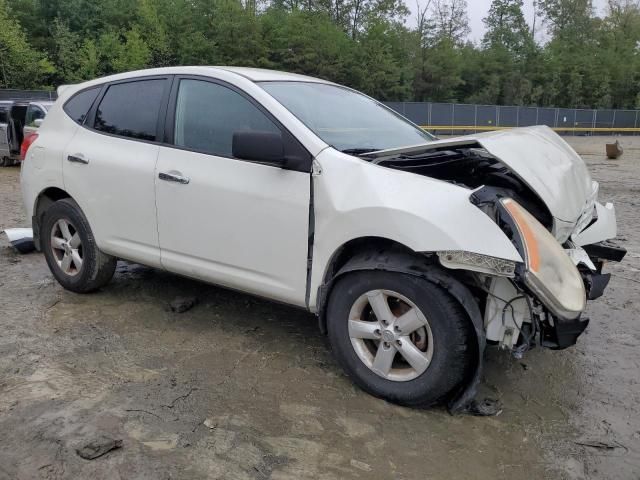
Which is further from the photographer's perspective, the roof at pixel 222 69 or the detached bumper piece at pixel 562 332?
the roof at pixel 222 69

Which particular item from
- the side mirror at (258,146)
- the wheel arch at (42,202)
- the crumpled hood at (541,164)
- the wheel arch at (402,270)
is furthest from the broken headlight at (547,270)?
the wheel arch at (42,202)

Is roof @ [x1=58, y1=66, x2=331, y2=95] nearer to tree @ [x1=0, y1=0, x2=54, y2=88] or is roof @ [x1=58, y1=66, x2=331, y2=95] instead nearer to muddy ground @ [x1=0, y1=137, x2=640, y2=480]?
muddy ground @ [x1=0, y1=137, x2=640, y2=480]

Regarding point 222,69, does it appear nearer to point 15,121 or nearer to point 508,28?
point 15,121

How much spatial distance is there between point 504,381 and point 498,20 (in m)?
70.3

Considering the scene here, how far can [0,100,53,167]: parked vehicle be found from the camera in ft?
41.7

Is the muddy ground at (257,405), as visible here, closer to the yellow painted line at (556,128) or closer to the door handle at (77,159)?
the door handle at (77,159)

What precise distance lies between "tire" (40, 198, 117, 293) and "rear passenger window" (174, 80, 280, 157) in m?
1.20

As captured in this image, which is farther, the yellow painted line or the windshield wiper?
the yellow painted line

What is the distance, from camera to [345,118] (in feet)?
12.6

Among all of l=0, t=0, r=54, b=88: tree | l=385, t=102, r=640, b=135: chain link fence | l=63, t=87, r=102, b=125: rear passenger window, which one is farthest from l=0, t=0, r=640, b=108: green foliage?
l=63, t=87, r=102, b=125: rear passenger window

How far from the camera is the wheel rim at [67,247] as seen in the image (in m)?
4.55

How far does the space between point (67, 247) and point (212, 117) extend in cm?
178

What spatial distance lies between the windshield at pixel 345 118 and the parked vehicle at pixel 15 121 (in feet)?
33.3

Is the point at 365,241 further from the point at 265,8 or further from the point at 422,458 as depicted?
the point at 265,8
